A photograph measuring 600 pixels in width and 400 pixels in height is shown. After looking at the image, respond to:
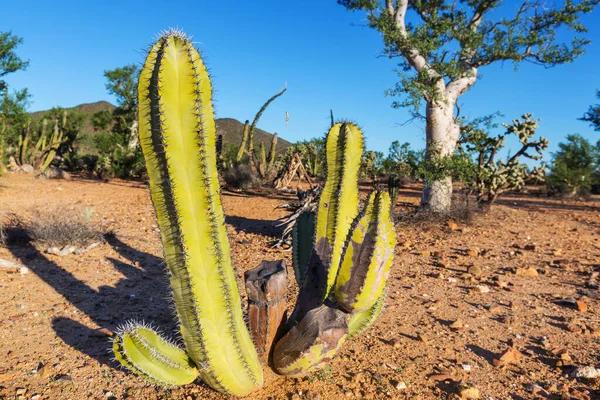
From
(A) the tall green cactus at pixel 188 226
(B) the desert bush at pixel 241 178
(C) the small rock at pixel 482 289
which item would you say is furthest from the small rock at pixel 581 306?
(B) the desert bush at pixel 241 178

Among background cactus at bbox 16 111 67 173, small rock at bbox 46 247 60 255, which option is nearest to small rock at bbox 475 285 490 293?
small rock at bbox 46 247 60 255

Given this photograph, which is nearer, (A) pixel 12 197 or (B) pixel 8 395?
(B) pixel 8 395

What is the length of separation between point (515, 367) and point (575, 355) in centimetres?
57

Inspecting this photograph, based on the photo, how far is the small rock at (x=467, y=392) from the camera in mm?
2676

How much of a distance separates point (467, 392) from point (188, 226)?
78.9 inches

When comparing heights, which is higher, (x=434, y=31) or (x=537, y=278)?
(x=434, y=31)

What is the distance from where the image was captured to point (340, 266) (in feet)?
7.98

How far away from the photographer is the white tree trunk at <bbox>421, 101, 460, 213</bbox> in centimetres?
906

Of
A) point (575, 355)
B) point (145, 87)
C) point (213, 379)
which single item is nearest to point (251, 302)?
point (213, 379)

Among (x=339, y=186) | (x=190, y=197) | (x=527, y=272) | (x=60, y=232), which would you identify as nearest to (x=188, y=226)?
(x=190, y=197)

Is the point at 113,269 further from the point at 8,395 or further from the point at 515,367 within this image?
the point at 515,367

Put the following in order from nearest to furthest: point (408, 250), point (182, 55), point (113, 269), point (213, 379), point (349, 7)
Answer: point (182, 55), point (213, 379), point (113, 269), point (408, 250), point (349, 7)

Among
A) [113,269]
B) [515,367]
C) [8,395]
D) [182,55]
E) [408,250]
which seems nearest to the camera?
[182,55]

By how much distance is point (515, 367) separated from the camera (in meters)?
3.12
